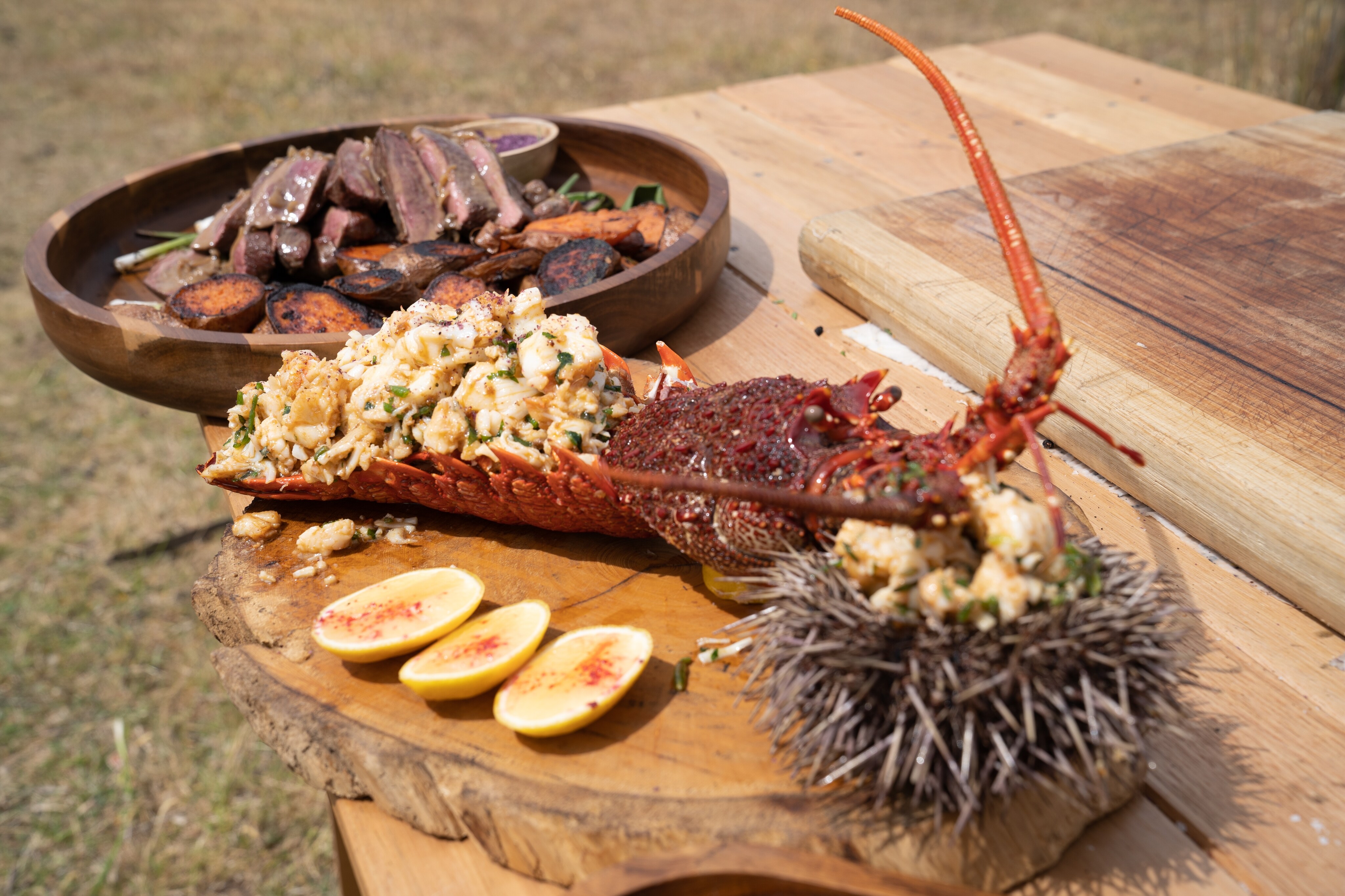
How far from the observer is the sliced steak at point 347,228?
9.21 feet

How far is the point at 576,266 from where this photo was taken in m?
2.50

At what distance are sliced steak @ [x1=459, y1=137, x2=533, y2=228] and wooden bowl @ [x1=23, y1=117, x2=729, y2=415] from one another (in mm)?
452

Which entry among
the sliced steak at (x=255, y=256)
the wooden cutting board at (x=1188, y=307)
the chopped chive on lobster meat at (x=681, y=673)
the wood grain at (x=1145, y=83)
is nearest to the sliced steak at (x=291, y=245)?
the sliced steak at (x=255, y=256)

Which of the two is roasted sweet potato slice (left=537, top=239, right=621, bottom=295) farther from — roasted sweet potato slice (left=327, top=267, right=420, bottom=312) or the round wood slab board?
the round wood slab board

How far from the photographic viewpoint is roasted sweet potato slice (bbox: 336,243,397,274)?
8.74 feet

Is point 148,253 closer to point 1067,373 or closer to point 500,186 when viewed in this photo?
point 500,186

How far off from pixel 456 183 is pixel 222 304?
0.82 metres

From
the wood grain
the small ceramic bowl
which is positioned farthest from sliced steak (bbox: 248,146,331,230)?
the wood grain

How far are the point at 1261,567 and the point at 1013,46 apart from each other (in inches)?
157

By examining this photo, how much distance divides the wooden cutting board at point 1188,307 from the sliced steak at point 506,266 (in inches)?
35.2

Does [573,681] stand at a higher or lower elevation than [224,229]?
lower

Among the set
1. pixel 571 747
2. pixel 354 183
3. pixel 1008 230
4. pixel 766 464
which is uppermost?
pixel 1008 230

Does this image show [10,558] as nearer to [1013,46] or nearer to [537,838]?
[537,838]

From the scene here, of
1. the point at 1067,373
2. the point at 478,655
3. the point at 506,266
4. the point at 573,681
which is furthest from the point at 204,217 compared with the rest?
the point at 1067,373
